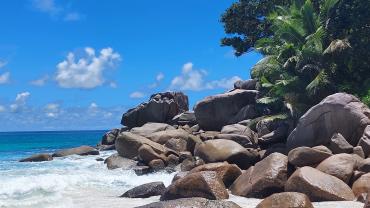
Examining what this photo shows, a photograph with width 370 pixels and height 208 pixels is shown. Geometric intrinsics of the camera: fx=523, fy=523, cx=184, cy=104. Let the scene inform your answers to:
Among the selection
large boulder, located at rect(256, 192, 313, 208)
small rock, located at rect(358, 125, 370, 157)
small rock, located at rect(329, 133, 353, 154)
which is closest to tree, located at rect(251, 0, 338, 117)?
small rock, located at rect(329, 133, 353, 154)

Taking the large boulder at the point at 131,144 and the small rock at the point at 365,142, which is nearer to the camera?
the small rock at the point at 365,142

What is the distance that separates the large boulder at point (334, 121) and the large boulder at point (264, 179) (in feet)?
16.0

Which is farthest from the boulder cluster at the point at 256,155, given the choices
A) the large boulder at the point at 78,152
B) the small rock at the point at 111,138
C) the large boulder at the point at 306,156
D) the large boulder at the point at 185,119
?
the small rock at the point at 111,138

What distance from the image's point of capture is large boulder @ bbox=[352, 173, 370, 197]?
12219 millimetres

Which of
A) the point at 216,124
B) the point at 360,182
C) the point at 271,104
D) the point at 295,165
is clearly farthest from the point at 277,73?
the point at 360,182

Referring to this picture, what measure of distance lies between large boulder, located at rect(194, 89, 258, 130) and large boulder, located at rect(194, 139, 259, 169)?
10106 mm

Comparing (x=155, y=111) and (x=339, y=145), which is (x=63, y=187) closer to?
(x=339, y=145)

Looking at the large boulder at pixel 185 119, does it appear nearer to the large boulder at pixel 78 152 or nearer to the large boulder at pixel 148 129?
the large boulder at pixel 148 129

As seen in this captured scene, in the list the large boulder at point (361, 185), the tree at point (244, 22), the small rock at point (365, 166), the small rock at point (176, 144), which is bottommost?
the large boulder at point (361, 185)

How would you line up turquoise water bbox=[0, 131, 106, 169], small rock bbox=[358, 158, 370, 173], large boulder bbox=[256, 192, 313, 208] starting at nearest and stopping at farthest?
large boulder bbox=[256, 192, 313, 208] → small rock bbox=[358, 158, 370, 173] → turquoise water bbox=[0, 131, 106, 169]

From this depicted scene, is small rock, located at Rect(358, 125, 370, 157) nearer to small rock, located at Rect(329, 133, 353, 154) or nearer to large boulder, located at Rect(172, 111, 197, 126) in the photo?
small rock, located at Rect(329, 133, 353, 154)

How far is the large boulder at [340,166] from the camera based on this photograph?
13203mm

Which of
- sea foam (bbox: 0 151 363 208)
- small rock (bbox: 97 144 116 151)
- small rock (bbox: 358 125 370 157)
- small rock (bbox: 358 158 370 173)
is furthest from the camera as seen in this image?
small rock (bbox: 97 144 116 151)

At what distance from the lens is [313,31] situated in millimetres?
24516
